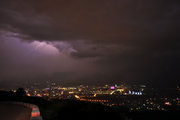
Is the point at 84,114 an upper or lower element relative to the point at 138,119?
upper

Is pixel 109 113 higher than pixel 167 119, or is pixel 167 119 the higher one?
pixel 109 113

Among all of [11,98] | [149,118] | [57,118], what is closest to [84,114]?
[57,118]

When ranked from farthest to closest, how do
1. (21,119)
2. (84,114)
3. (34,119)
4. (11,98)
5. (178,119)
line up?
(11,98)
(178,119)
(84,114)
(21,119)
(34,119)

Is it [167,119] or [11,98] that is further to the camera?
[11,98]

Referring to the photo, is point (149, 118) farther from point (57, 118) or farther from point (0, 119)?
point (0, 119)

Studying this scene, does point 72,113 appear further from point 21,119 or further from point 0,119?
point 0,119

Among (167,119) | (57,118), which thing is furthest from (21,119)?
(167,119)

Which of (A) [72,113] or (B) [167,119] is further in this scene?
(B) [167,119]

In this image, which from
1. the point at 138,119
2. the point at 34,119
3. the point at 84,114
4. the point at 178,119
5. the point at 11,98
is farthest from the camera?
the point at 11,98

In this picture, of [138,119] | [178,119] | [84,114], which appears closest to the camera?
[84,114]
